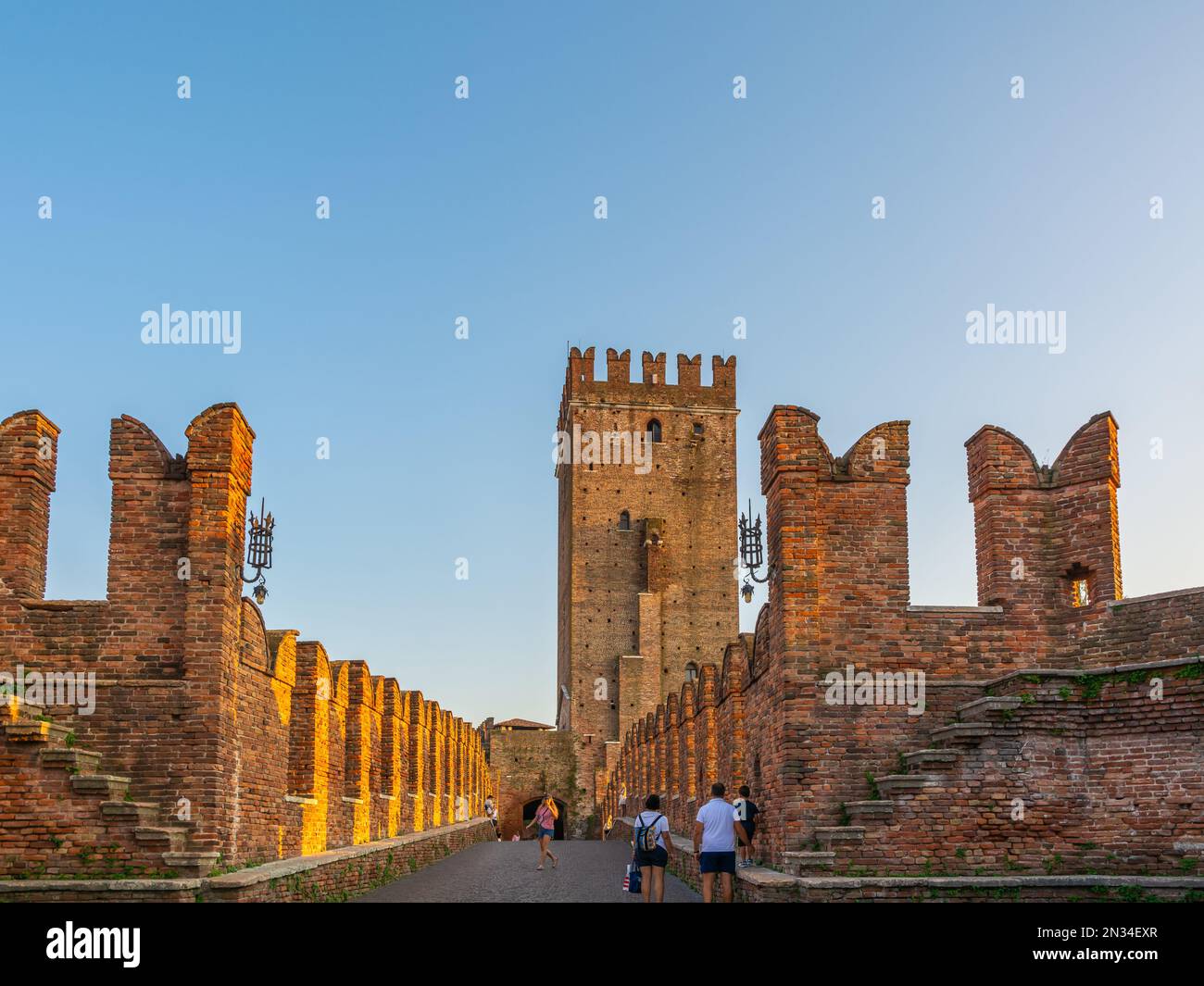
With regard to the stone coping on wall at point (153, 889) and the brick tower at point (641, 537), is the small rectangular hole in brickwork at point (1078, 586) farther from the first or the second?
the brick tower at point (641, 537)

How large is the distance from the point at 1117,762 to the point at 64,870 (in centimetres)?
996

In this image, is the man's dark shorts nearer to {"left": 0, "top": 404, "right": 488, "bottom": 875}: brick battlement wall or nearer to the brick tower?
{"left": 0, "top": 404, "right": 488, "bottom": 875}: brick battlement wall

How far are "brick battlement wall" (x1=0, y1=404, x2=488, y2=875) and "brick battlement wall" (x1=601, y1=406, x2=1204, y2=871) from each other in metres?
5.73

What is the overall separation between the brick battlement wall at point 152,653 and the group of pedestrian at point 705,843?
418 centimetres

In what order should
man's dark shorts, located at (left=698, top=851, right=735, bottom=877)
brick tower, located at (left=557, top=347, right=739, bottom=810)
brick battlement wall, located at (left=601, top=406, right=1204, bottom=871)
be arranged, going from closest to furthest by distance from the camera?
A: brick battlement wall, located at (left=601, top=406, right=1204, bottom=871)
man's dark shorts, located at (left=698, top=851, right=735, bottom=877)
brick tower, located at (left=557, top=347, right=739, bottom=810)

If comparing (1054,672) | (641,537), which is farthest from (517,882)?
(641,537)

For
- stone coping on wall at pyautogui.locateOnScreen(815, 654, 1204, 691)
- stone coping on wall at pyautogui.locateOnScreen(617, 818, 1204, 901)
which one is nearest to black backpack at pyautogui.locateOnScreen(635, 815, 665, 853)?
stone coping on wall at pyautogui.locateOnScreen(617, 818, 1204, 901)

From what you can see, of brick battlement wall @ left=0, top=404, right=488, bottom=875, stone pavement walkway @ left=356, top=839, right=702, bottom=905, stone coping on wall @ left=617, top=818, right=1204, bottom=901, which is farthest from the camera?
stone pavement walkway @ left=356, top=839, right=702, bottom=905

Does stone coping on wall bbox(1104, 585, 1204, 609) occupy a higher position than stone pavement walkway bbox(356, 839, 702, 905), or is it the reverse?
stone coping on wall bbox(1104, 585, 1204, 609)

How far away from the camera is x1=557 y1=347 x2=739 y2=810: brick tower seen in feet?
196

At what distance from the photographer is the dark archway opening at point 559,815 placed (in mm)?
56344

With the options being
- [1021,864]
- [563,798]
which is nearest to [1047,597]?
[1021,864]

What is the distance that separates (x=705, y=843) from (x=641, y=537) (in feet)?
161
